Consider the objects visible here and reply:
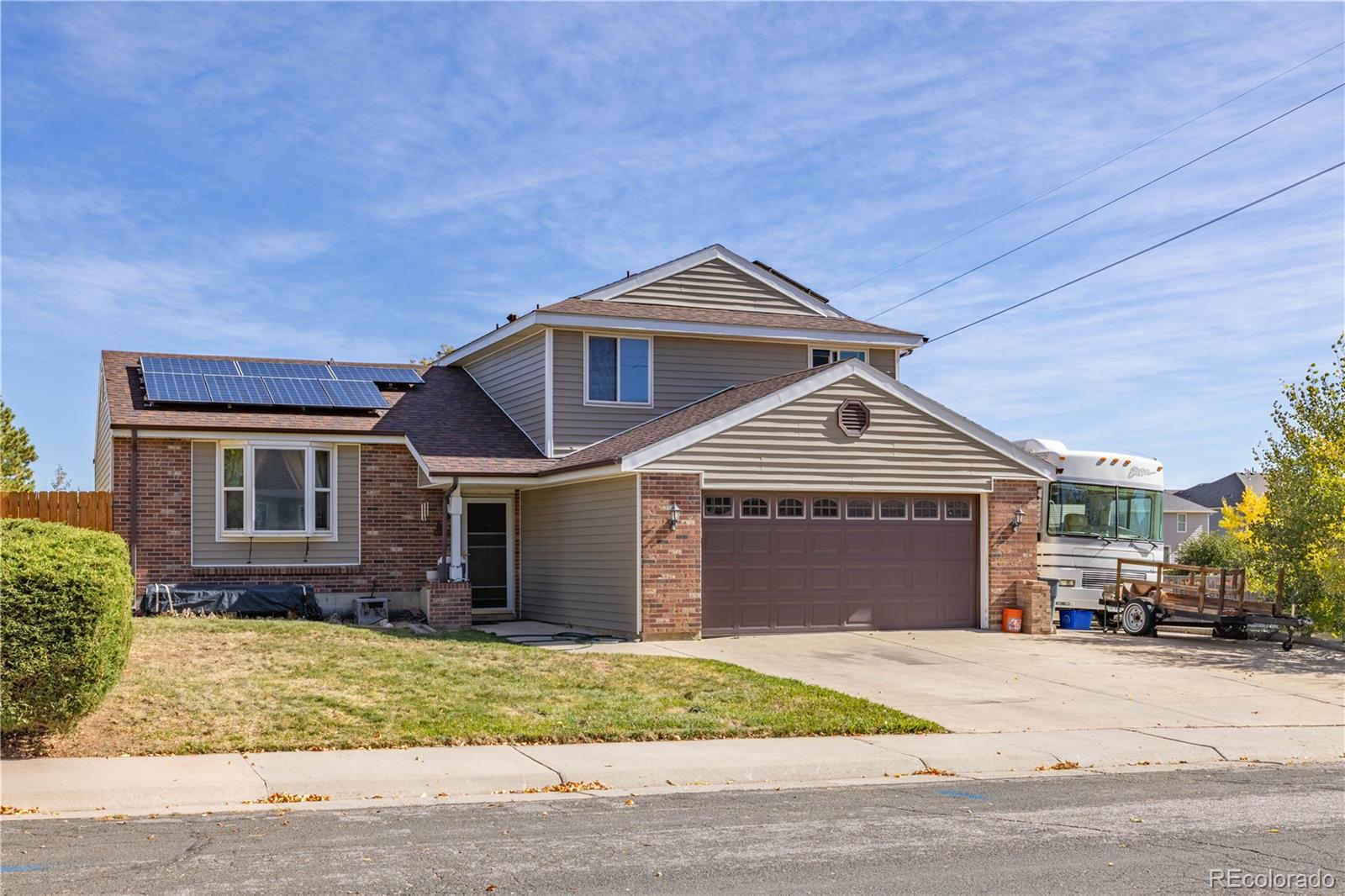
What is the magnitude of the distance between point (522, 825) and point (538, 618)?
14700mm

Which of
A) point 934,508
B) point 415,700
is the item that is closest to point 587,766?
point 415,700

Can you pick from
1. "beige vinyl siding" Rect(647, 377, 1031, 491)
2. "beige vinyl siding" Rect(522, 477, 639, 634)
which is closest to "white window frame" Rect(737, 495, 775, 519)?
"beige vinyl siding" Rect(647, 377, 1031, 491)

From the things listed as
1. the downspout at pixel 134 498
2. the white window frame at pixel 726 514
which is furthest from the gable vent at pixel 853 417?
the downspout at pixel 134 498

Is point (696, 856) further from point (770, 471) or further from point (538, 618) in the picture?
point (538, 618)

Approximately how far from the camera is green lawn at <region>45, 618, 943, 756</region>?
11.0 metres

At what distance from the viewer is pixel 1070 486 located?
78.2ft

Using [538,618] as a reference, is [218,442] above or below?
above

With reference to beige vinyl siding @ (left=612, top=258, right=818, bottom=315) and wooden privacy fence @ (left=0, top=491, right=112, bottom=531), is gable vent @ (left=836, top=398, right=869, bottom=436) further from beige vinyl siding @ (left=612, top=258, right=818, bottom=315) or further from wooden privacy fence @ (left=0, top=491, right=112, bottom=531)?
wooden privacy fence @ (left=0, top=491, right=112, bottom=531)

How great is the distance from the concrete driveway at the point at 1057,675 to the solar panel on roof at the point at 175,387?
919 cm

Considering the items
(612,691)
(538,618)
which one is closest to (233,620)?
(538,618)

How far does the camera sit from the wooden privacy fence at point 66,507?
20.7 metres

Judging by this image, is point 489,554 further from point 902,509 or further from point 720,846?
point 720,846

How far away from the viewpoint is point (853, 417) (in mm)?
20500

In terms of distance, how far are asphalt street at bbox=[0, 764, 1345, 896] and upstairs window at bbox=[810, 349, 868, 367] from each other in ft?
51.7
